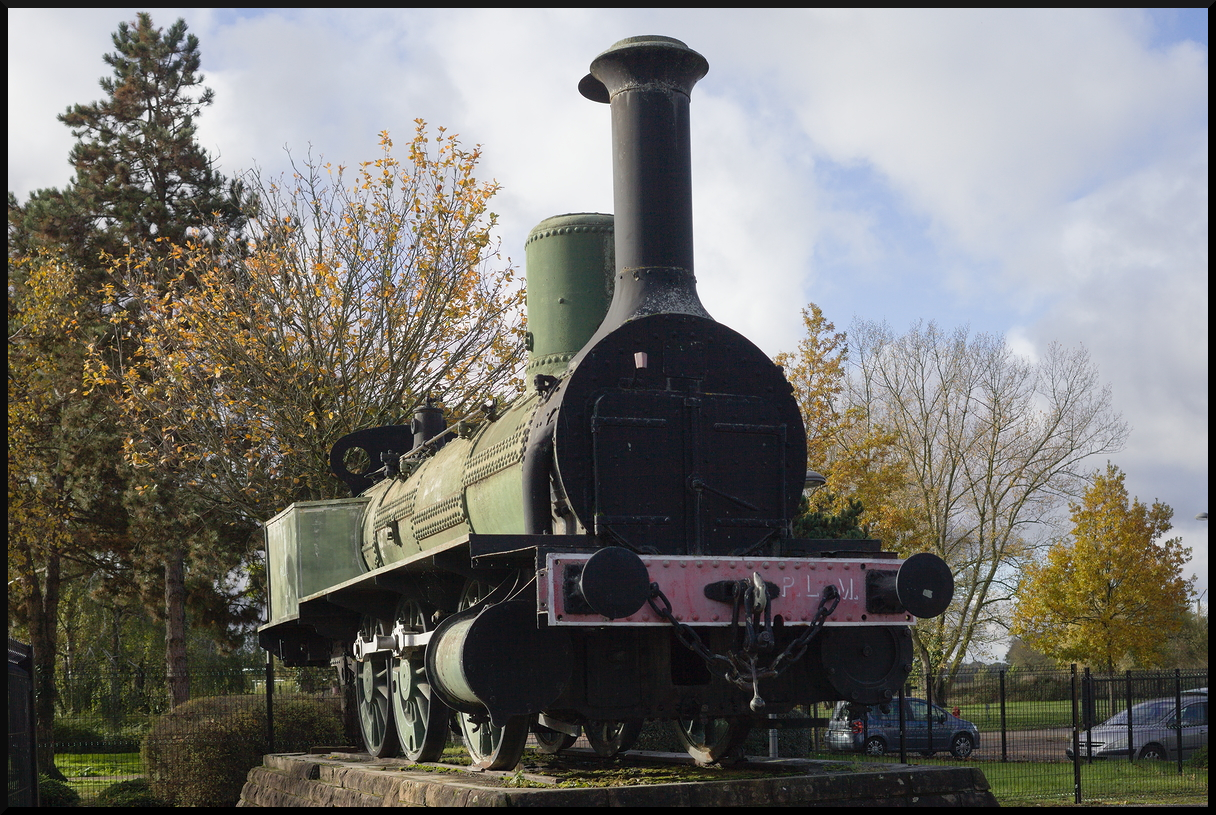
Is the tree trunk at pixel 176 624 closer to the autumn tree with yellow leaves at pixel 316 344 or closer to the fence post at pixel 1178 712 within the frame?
the autumn tree with yellow leaves at pixel 316 344

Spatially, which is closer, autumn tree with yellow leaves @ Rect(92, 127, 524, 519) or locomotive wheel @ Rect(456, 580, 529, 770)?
locomotive wheel @ Rect(456, 580, 529, 770)

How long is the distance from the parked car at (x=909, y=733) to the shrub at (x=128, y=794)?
31.3ft

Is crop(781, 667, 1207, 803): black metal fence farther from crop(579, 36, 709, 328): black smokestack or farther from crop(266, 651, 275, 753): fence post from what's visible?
crop(579, 36, 709, 328): black smokestack

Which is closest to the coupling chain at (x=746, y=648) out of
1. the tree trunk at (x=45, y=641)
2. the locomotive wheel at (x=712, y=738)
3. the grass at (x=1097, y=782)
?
the locomotive wheel at (x=712, y=738)

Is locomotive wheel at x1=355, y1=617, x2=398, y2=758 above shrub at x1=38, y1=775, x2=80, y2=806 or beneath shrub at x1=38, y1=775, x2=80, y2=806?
above

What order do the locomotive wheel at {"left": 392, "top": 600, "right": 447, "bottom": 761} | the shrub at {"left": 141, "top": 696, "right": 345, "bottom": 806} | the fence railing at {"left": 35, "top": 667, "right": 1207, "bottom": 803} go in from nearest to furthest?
the locomotive wheel at {"left": 392, "top": 600, "right": 447, "bottom": 761} → the shrub at {"left": 141, "top": 696, "right": 345, "bottom": 806} → the fence railing at {"left": 35, "top": 667, "right": 1207, "bottom": 803}

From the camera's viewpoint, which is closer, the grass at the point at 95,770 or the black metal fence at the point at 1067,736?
the black metal fence at the point at 1067,736

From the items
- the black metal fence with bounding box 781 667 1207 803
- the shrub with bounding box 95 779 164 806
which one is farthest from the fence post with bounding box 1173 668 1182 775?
A: the shrub with bounding box 95 779 164 806

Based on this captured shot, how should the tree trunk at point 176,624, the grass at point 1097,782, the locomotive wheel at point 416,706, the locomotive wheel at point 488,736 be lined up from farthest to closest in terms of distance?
the tree trunk at point 176,624, the grass at point 1097,782, the locomotive wheel at point 416,706, the locomotive wheel at point 488,736

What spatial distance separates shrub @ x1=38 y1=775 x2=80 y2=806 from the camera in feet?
48.5

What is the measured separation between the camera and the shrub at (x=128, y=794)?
15.1 meters

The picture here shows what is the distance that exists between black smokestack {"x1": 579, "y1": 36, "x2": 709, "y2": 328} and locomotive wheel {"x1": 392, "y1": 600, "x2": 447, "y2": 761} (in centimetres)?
295

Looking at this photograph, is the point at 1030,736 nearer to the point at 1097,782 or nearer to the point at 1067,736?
the point at 1067,736

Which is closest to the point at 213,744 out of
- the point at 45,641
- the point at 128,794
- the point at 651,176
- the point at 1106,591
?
the point at 128,794
